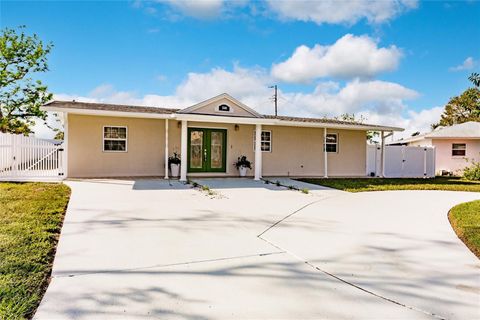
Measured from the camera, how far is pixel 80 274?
11.6ft

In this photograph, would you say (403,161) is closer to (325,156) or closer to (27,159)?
(325,156)

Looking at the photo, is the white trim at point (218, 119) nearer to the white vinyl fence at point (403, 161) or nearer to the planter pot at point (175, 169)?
the planter pot at point (175, 169)

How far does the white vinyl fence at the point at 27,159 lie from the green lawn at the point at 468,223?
12.4 meters

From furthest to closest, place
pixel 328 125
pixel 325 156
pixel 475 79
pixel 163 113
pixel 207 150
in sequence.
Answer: pixel 325 156 → pixel 328 125 → pixel 207 150 → pixel 163 113 → pixel 475 79

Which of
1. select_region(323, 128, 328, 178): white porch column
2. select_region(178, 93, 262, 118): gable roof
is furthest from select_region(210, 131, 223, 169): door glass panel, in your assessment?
select_region(323, 128, 328, 178): white porch column

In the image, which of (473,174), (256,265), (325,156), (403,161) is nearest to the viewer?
(256,265)

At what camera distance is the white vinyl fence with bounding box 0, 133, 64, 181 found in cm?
1154

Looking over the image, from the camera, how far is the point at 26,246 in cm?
434

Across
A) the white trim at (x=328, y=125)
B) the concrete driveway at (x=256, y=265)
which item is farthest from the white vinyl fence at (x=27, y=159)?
the white trim at (x=328, y=125)

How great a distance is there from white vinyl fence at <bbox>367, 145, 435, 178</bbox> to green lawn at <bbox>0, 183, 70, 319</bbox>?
15.7 metres

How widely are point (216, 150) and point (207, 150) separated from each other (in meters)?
0.44

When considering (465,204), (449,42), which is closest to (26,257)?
(465,204)

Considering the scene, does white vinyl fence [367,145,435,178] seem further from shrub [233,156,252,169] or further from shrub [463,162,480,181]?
shrub [233,156,252,169]

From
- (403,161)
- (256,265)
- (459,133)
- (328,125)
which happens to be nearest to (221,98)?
(328,125)
